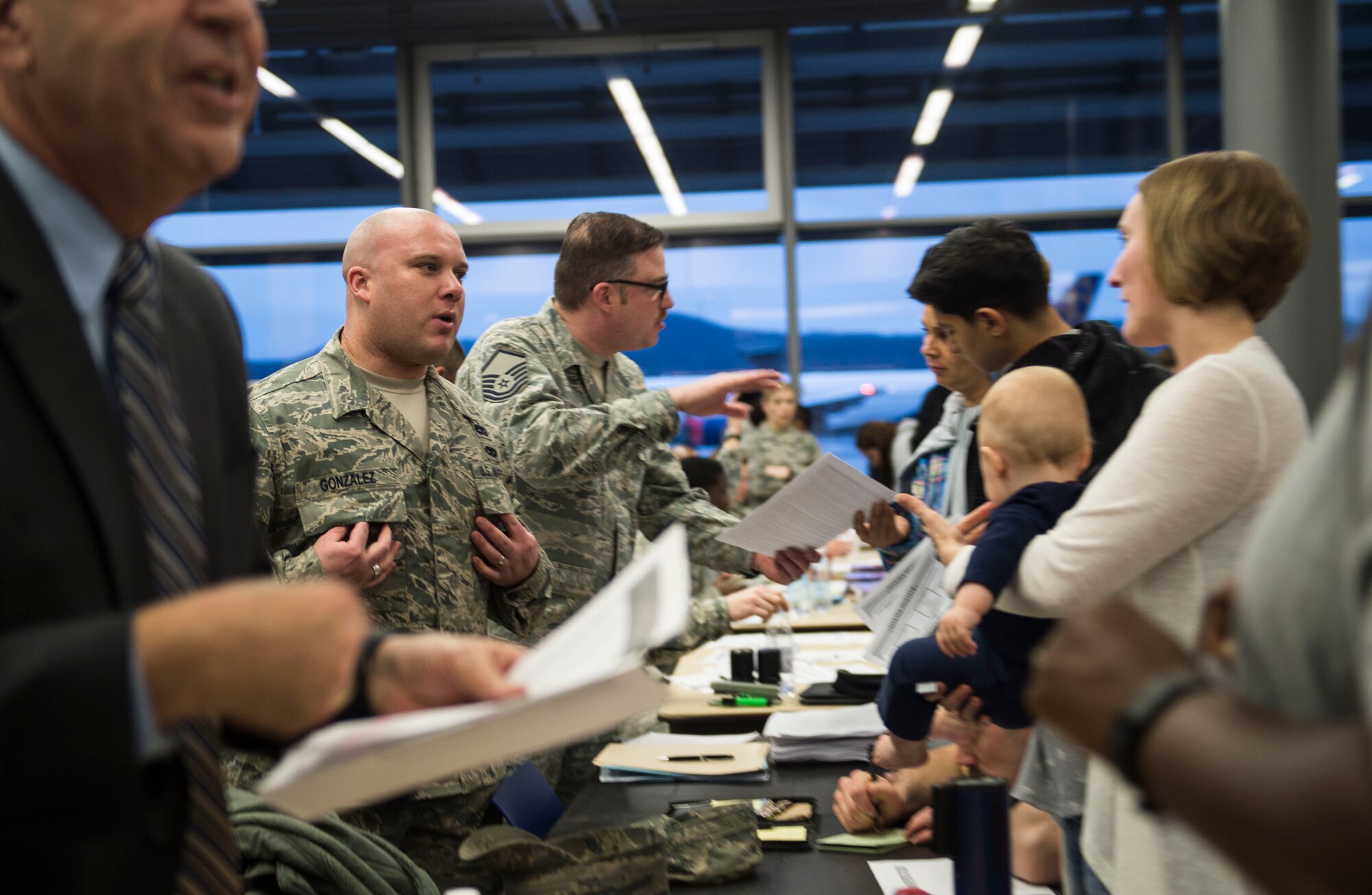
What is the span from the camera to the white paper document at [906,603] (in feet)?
7.45

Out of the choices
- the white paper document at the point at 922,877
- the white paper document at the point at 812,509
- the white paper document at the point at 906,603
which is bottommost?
→ the white paper document at the point at 922,877

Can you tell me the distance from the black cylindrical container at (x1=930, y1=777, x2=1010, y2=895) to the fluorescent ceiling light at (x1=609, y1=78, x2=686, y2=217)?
764cm

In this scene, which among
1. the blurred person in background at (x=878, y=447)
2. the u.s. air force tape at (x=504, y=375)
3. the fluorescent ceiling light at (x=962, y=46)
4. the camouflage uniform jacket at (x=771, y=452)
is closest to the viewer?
the u.s. air force tape at (x=504, y=375)

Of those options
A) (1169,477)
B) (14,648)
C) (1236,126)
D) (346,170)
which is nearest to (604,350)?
(1169,477)

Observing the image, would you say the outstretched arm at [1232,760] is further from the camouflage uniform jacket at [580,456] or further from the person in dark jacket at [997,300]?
the camouflage uniform jacket at [580,456]

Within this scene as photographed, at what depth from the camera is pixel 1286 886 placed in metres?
0.60

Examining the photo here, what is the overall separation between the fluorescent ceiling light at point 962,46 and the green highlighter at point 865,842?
791 cm

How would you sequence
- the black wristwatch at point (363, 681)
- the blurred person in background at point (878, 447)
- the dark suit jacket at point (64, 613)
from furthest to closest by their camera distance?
the blurred person in background at point (878, 447)
the black wristwatch at point (363, 681)
the dark suit jacket at point (64, 613)

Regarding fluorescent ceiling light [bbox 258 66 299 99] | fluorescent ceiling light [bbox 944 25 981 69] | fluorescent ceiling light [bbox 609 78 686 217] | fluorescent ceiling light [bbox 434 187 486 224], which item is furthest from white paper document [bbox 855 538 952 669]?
fluorescent ceiling light [bbox 258 66 299 99]

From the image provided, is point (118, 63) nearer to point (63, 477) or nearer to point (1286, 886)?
point (63, 477)

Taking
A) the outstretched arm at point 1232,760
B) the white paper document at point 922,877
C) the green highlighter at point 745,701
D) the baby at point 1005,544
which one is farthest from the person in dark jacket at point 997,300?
the outstretched arm at point 1232,760

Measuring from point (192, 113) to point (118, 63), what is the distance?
68 millimetres

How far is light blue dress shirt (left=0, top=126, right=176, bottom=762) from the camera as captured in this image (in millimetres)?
866

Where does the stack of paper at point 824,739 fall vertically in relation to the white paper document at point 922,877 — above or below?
below
